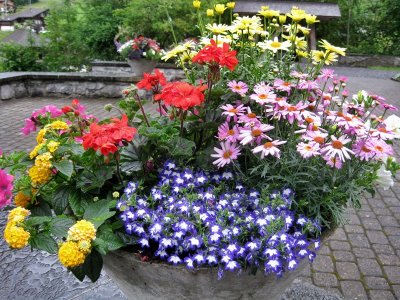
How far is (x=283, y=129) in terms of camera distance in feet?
5.43

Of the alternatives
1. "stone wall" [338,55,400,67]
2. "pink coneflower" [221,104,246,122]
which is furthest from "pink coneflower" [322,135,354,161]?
"stone wall" [338,55,400,67]

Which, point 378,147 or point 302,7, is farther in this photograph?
point 302,7

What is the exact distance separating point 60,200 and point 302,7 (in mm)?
16383

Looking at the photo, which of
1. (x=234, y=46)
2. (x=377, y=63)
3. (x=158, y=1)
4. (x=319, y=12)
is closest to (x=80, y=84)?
(x=158, y=1)

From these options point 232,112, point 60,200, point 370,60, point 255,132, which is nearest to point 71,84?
point 60,200

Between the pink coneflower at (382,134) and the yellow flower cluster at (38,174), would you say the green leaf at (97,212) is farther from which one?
the pink coneflower at (382,134)

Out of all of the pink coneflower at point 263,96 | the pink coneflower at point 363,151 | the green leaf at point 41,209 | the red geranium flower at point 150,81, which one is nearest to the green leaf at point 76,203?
the green leaf at point 41,209

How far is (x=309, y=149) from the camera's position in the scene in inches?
54.1

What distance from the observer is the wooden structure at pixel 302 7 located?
15258 millimetres

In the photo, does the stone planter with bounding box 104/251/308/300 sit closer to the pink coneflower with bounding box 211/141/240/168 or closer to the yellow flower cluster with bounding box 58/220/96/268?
the yellow flower cluster with bounding box 58/220/96/268

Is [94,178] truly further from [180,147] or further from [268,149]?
[268,149]

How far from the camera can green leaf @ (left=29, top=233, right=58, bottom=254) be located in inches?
49.9

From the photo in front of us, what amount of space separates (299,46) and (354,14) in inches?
704

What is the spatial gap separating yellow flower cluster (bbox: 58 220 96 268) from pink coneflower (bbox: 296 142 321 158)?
693 millimetres
